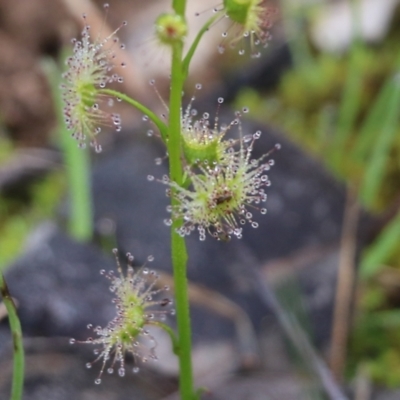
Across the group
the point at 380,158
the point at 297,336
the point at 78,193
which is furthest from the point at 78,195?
the point at 380,158

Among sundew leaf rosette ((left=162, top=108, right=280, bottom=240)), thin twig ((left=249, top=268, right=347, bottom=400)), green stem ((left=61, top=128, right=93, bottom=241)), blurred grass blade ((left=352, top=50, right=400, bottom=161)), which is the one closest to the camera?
sundew leaf rosette ((left=162, top=108, right=280, bottom=240))

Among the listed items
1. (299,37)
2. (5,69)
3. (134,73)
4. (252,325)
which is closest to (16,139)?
(5,69)

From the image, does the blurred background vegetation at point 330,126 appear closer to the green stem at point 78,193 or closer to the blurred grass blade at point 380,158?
the blurred grass blade at point 380,158

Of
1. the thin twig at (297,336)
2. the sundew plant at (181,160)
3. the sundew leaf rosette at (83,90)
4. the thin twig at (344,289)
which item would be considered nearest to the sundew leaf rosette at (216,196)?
the sundew plant at (181,160)

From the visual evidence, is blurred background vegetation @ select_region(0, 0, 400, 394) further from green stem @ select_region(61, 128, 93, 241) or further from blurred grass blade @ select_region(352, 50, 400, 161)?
green stem @ select_region(61, 128, 93, 241)

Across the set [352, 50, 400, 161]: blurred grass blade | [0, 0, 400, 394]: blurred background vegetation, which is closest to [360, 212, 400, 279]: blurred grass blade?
[0, 0, 400, 394]: blurred background vegetation

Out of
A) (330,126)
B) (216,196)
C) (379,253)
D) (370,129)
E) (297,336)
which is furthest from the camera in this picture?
(330,126)

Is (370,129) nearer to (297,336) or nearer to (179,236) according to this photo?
(297,336)

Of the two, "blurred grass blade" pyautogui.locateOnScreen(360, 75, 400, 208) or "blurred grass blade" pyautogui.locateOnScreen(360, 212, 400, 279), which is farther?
"blurred grass blade" pyautogui.locateOnScreen(360, 75, 400, 208)
